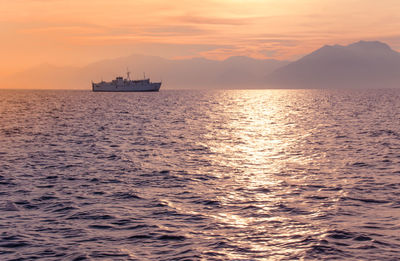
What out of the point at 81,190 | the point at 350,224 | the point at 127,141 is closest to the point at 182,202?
the point at 81,190

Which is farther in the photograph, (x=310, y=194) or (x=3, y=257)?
(x=310, y=194)

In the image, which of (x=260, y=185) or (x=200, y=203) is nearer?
(x=200, y=203)

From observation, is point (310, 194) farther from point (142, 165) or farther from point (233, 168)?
point (142, 165)

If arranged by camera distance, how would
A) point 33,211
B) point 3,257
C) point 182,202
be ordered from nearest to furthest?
1. point 3,257
2. point 33,211
3. point 182,202

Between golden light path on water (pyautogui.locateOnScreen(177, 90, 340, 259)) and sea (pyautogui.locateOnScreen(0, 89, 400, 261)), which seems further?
golden light path on water (pyautogui.locateOnScreen(177, 90, 340, 259))

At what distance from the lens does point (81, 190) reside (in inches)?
771

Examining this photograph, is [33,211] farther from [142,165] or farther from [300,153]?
[300,153]

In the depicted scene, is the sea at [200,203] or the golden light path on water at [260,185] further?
the golden light path on water at [260,185]

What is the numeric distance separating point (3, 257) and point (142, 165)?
48.5 ft

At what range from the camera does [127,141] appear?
3947cm

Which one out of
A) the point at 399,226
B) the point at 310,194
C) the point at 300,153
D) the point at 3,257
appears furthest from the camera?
the point at 300,153

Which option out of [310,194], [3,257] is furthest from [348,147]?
[3,257]

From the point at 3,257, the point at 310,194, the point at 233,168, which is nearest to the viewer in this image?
the point at 3,257

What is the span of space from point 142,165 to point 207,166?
13.4ft
